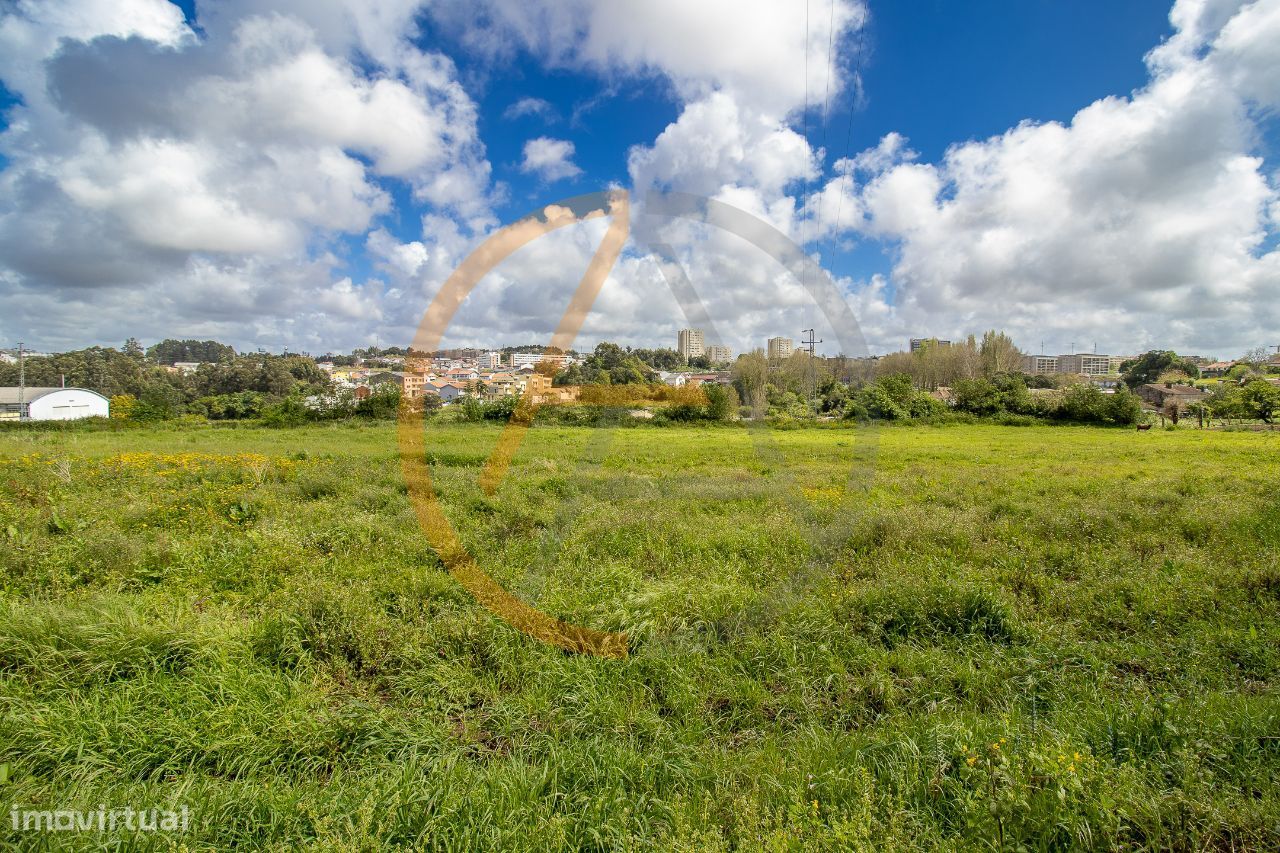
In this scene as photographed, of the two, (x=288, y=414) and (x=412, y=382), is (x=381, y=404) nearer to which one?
(x=288, y=414)

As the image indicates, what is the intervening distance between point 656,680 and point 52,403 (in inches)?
3433

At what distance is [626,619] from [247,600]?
4.59 metres

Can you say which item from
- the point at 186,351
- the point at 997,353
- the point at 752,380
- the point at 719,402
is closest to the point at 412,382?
the point at 719,402

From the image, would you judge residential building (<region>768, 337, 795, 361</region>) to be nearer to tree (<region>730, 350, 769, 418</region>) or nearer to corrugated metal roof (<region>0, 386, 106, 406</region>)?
tree (<region>730, 350, 769, 418</region>)

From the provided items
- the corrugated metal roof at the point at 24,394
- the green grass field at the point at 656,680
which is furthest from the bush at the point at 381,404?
the corrugated metal roof at the point at 24,394

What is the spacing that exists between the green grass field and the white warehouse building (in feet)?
236

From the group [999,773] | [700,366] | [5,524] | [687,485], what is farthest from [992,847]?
[700,366]

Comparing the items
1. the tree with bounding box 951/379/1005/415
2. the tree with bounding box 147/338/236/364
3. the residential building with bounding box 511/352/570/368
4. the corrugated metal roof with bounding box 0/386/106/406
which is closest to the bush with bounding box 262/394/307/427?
the residential building with bounding box 511/352/570/368

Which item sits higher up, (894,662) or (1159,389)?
(1159,389)

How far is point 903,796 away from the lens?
3533 mm

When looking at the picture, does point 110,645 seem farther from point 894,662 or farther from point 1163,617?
point 1163,617

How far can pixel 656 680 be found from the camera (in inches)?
202

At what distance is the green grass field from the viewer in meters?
3.38

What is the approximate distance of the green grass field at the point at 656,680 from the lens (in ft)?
11.1
